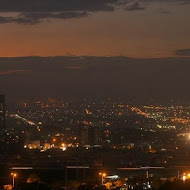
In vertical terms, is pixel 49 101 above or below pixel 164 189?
above

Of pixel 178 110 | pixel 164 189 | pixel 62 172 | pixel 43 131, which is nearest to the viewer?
pixel 164 189

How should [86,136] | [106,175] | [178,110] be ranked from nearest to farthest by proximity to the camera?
[106,175]
[86,136]
[178,110]

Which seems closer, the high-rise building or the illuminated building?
the illuminated building

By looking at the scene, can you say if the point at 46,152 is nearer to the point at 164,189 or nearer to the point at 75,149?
the point at 75,149

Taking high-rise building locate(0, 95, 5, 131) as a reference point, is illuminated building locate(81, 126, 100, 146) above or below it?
below

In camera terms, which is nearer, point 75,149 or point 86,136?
point 75,149

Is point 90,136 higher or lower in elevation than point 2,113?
lower

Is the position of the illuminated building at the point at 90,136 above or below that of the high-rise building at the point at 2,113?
below

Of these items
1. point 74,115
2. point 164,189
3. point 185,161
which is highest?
point 74,115

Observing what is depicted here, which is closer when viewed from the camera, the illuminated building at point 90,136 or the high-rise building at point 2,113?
the illuminated building at point 90,136

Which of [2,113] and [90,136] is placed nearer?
[90,136]

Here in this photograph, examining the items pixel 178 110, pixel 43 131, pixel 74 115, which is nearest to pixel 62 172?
pixel 43 131
